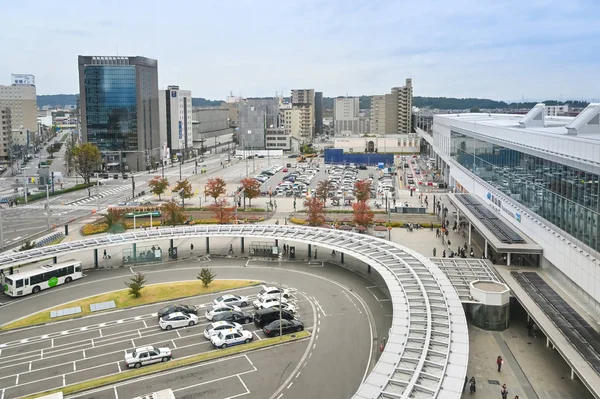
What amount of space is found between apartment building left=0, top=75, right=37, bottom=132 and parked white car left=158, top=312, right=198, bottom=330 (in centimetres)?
12053

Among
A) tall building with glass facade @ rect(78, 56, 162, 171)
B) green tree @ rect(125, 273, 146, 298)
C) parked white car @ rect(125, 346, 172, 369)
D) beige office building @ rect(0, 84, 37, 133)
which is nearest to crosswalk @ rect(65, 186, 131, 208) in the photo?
tall building with glass facade @ rect(78, 56, 162, 171)

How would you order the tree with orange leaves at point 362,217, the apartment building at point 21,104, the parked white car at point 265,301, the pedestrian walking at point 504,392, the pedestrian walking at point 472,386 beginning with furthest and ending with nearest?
the apartment building at point 21,104 → the tree with orange leaves at point 362,217 → the parked white car at point 265,301 → the pedestrian walking at point 472,386 → the pedestrian walking at point 504,392

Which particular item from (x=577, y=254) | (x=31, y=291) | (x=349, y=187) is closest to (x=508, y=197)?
(x=577, y=254)

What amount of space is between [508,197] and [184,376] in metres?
20.7

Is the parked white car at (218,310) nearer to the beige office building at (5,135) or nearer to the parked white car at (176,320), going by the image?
the parked white car at (176,320)

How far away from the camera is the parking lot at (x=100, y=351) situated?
16953mm

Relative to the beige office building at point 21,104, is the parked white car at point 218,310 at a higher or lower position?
lower

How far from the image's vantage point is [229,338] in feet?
64.3

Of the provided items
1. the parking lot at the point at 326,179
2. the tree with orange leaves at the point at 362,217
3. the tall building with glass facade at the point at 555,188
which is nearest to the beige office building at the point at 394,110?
the parking lot at the point at 326,179

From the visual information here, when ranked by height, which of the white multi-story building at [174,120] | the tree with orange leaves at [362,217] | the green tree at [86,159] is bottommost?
the tree with orange leaves at [362,217]

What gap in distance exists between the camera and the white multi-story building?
94.9 meters

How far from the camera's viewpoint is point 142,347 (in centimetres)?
1878

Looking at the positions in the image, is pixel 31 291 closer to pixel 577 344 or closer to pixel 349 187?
pixel 577 344

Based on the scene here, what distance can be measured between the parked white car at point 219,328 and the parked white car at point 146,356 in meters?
2.02
